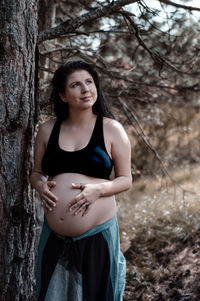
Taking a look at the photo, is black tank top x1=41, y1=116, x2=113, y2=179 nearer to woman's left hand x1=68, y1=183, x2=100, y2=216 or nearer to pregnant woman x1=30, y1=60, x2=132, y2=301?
pregnant woman x1=30, y1=60, x2=132, y2=301

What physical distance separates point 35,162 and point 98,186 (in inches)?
20.1

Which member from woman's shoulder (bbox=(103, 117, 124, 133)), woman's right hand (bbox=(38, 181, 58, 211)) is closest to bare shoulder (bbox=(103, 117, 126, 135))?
woman's shoulder (bbox=(103, 117, 124, 133))

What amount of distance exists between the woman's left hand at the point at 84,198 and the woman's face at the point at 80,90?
533mm

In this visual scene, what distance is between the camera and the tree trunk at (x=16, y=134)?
93.2 inches

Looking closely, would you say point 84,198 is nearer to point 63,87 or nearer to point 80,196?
point 80,196

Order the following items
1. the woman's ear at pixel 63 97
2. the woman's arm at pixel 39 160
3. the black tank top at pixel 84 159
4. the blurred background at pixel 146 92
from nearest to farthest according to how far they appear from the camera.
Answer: the black tank top at pixel 84 159
the woman's arm at pixel 39 160
the woman's ear at pixel 63 97
the blurred background at pixel 146 92

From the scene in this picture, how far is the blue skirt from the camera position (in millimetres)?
2203

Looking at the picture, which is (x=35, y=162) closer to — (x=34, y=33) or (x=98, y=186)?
(x=98, y=186)

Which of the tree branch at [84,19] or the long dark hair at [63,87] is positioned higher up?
the tree branch at [84,19]

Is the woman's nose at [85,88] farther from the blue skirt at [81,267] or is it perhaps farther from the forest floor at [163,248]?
the forest floor at [163,248]

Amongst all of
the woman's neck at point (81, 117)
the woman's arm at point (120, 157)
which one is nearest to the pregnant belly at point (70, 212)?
the woman's arm at point (120, 157)

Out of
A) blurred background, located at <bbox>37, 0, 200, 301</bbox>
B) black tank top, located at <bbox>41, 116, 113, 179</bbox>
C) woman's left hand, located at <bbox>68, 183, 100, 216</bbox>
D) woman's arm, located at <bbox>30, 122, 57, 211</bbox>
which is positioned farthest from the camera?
blurred background, located at <bbox>37, 0, 200, 301</bbox>

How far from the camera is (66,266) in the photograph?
222cm

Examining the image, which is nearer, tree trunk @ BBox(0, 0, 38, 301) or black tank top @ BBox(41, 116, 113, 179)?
black tank top @ BBox(41, 116, 113, 179)
